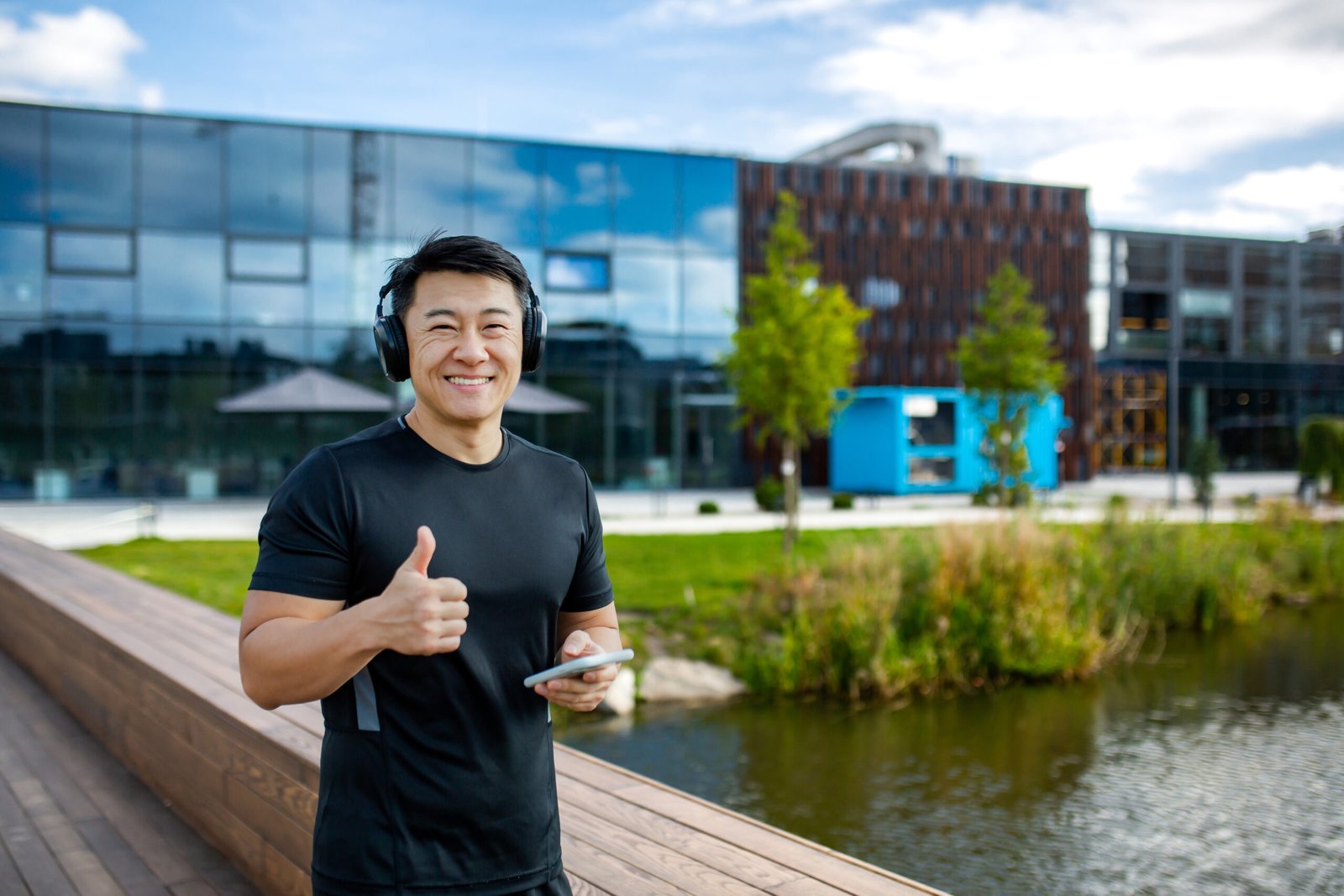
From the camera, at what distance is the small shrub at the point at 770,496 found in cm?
2239

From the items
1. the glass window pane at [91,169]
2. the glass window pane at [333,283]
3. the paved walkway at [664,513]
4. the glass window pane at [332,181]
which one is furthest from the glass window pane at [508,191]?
the glass window pane at [91,169]

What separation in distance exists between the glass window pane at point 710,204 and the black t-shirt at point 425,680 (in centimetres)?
2870

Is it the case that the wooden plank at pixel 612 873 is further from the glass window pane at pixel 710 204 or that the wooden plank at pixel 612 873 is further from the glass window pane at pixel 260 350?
the glass window pane at pixel 710 204

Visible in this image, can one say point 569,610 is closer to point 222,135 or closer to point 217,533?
point 217,533

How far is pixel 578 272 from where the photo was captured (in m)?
28.9

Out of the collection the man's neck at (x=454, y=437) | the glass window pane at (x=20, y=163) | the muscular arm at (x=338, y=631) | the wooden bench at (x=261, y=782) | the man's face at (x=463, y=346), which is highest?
the glass window pane at (x=20, y=163)

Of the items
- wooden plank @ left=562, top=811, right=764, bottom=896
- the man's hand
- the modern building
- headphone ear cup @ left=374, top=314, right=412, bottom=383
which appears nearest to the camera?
the man's hand

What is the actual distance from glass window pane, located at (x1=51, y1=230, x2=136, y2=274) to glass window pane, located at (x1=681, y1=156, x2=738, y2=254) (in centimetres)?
1372

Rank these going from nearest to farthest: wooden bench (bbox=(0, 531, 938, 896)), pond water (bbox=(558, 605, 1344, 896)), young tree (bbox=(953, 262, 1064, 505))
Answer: wooden bench (bbox=(0, 531, 938, 896))
pond water (bbox=(558, 605, 1344, 896))
young tree (bbox=(953, 262, 1064, 505))

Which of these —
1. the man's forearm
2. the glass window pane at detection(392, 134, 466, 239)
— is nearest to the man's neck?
the man's forearm

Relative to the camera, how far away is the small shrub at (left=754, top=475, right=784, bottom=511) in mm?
22394

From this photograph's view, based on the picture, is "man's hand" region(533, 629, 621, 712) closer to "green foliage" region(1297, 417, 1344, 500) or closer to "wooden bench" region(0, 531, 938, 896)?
"wooden bench" region(0, 531, 938, 896)

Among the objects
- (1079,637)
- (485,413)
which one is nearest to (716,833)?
(485,413)

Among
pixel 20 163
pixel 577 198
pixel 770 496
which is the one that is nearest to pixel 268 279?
pixel 20 163
